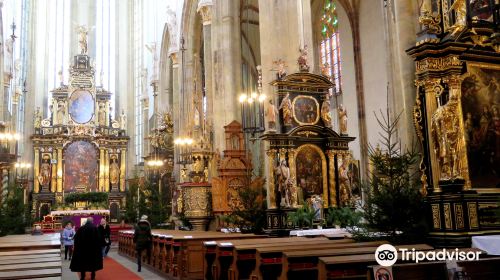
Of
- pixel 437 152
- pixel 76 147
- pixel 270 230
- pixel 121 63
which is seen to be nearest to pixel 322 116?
pixel 270 230

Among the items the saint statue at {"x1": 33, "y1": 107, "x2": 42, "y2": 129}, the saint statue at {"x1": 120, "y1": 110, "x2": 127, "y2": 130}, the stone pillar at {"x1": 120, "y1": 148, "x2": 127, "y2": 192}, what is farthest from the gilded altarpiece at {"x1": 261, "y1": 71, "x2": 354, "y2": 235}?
the saint statue at {"x1": 33, "y1": 107, "x2": 42, "y2": 129}

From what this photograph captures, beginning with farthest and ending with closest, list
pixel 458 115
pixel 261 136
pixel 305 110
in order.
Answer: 1. pixel 305 110
2. pixel 261 136
3. pixel 458 115

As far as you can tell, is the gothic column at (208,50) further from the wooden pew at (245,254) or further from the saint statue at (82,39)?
the saint statue at (82,39)

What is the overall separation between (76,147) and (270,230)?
25562mm

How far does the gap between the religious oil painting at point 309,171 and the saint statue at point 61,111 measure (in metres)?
26.2

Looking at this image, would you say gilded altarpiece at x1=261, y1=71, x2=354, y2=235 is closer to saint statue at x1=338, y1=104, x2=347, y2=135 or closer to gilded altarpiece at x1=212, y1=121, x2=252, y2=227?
saint statue at x1=338, y1=104, x2=347, y2=135

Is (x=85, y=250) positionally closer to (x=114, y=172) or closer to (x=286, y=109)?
(x=286, y=109)

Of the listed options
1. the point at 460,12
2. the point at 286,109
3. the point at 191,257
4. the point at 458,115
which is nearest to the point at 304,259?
the point at 458,115

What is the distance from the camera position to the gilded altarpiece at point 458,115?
27.0 feet

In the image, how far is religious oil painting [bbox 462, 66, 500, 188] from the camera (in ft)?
28.6

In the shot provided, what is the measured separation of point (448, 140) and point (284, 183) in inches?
212

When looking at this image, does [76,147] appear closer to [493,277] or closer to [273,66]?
[273,66]

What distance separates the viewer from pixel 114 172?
35469 millimetres

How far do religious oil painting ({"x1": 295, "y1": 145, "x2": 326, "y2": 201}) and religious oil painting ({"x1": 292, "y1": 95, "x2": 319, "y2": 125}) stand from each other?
2.53 ft
